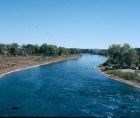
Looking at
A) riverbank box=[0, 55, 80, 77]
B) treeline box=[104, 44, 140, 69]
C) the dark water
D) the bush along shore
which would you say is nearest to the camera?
the dark water

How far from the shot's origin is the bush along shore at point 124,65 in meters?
56.1

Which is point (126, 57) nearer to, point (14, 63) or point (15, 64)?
point (15, 64)

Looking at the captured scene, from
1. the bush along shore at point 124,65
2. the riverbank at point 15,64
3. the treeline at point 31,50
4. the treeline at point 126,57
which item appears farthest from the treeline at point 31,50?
the treeline at point 126,57

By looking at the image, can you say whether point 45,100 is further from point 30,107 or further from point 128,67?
point 128,67

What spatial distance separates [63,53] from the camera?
138 m

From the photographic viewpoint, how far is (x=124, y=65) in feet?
257

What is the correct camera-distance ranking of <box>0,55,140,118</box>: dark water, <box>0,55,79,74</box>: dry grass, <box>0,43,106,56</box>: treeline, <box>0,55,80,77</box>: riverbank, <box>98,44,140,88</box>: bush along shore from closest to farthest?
<box>0,55,140,118</box>: dark water
<box>98,44,140,88</box>: bush along shore
<box>0,55,80,77</box>: riverbank
<box>0,55,79,74</box>: dry grass
<box>0,43,106,56</box>: treeline

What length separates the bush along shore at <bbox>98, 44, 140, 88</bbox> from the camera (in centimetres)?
5612

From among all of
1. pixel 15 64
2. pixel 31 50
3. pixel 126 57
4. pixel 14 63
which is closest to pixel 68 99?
pixel 126 57

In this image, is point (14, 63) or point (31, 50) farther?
point (31, 50)

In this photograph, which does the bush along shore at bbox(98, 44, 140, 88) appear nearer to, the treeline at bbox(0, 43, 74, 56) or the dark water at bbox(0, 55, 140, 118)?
the dark water at bbox(0, 55, 140, 118)

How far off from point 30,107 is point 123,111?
8374 millimetres

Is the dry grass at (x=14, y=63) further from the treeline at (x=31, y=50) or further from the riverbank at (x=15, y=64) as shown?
the treeline at (x=31, y=50)

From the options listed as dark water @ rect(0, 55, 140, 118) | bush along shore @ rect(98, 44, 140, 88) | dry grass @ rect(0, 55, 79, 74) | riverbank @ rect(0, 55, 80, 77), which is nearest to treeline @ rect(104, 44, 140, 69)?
bush along shore @ rect(98, 44, 140, 88)
